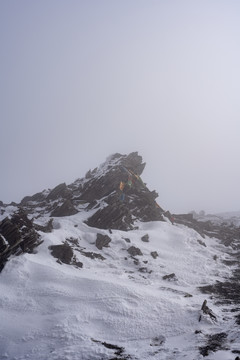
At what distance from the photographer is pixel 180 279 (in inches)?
1118

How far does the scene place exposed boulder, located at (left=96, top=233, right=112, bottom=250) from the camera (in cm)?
3392

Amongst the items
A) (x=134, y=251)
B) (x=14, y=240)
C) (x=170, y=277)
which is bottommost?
(x=170, y=277)

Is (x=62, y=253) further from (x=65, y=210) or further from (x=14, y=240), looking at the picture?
(x=65, y=210)

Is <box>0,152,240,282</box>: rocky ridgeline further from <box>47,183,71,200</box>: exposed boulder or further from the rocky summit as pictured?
the rocky summit

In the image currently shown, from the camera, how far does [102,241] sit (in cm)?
3466

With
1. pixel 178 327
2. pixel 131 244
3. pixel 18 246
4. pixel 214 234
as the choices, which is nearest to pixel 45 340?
pixel 178 327

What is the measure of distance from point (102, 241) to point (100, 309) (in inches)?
617

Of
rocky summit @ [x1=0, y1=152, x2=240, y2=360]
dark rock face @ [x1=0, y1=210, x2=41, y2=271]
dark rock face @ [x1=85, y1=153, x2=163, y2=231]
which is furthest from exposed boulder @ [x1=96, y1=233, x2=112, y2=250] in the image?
dark rock face @ [x1=0, y1=210, x2=41, y2=271]

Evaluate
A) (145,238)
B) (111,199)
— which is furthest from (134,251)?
(111,199)

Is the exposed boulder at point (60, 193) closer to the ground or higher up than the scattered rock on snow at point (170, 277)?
higher up

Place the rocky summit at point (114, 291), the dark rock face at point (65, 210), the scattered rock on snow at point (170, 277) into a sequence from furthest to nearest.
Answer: the dark rock face at point (65, 210) → the scattered rock on snow at point (170, 277) → the rocky summit at point (114, 291)

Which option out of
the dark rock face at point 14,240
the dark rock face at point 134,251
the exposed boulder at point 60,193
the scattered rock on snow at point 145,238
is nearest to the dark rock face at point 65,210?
the exposed boulder at point 60,193

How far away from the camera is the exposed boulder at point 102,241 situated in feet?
111

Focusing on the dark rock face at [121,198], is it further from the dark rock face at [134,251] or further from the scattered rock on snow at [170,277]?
the scattered rock on snow at [170,277]
